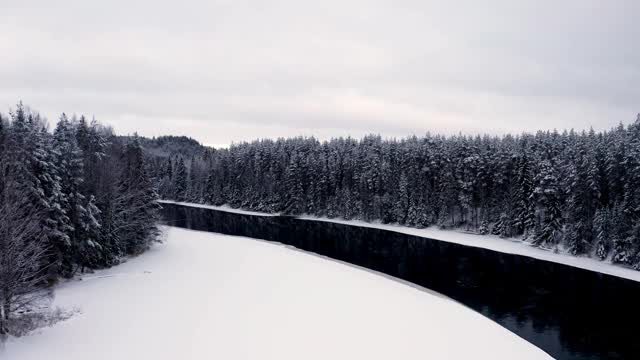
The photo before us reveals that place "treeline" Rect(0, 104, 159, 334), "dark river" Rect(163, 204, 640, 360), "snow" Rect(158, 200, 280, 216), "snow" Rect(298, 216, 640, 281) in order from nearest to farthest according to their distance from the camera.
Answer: "treeline" Rect(0, 104, 159, 334)
"dark river" Rect(163, 204, 640, 360)
"snow" Rect(298, 216, 640, 281)
"snow" Rect(158, 200, 280, 216)

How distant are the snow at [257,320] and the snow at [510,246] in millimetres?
25982

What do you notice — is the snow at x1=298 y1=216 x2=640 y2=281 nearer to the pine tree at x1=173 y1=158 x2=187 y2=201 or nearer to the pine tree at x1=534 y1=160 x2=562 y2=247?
the pine tree at x1=534 y1=160 x2=562 y2=247

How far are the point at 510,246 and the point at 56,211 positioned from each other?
60.0 metres

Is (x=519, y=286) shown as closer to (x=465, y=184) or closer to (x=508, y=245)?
(x=508, y=245)

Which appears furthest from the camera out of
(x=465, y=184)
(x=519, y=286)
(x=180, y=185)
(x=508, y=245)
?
(x=180, y=185)

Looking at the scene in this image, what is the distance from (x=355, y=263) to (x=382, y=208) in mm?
43130

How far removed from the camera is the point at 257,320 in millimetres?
29531

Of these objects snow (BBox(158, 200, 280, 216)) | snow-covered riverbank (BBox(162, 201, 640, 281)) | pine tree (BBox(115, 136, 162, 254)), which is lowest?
snow (BBox(158, 200, 280, 216))

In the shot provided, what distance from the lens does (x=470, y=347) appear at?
2661cm

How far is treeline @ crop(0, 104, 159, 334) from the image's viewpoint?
23797mm

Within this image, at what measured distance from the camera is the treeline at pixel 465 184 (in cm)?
5909

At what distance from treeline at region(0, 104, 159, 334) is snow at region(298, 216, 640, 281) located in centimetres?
4782

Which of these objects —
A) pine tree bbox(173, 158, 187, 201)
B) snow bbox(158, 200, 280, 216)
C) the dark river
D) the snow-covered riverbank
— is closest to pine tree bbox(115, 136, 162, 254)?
the dark river

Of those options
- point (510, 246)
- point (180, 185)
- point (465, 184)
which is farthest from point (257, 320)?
point (180, 185)
